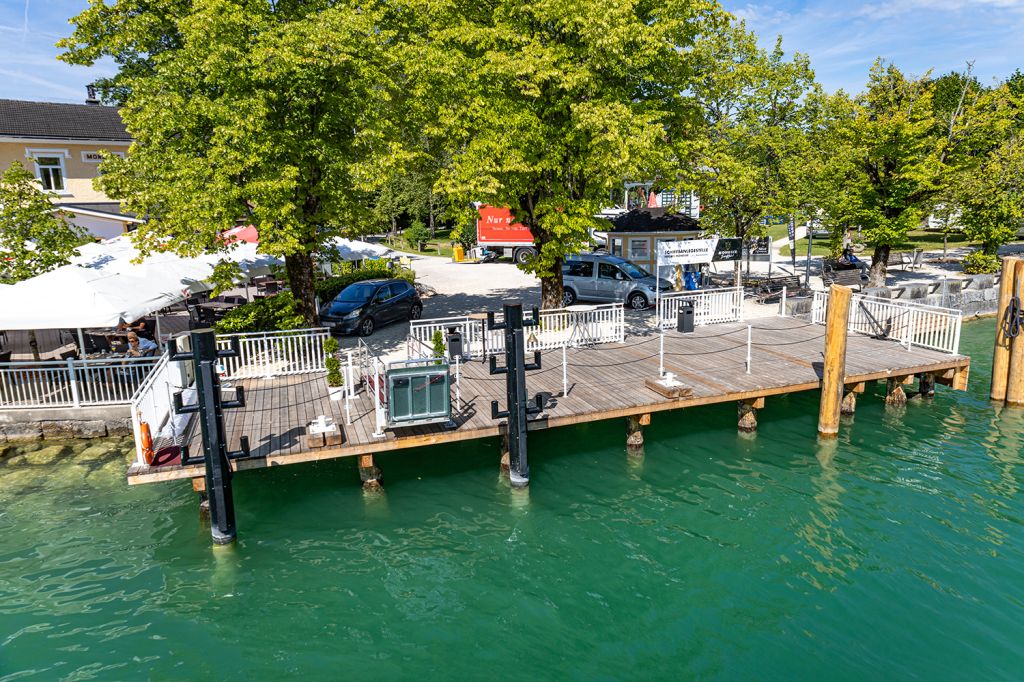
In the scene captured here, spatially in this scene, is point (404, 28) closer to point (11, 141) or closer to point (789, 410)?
point (789, 410)

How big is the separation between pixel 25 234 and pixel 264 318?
716cm

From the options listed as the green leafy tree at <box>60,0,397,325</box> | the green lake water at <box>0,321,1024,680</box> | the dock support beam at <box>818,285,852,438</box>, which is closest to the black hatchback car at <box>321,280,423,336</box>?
the green leafy tree at <box>60,0,397,325</box>

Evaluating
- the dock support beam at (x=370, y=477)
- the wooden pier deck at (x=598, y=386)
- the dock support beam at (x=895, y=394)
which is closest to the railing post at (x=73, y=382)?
the wooden pier deck at (x=598, y=386)

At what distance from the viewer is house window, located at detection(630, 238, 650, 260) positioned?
101ft

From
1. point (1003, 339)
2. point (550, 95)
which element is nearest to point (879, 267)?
point (1003, 339)

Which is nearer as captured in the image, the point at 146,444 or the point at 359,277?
the point at 146,444

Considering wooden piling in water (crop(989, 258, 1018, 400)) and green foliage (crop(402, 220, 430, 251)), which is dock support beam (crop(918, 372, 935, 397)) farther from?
green foliage (crop(402, 220, 430, 251))

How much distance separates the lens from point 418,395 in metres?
11.5

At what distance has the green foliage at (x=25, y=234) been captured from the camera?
17562 millimetres

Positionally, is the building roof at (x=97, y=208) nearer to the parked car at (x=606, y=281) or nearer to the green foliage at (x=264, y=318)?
the green foliage at (x=264, y=318)

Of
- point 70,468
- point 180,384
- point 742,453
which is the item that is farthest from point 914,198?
point 70,468

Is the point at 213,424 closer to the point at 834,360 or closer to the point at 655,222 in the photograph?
the point at 834,360

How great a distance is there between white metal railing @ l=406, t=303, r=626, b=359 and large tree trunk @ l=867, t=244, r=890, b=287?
16897 millimetres

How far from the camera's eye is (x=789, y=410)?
16.8 metres
